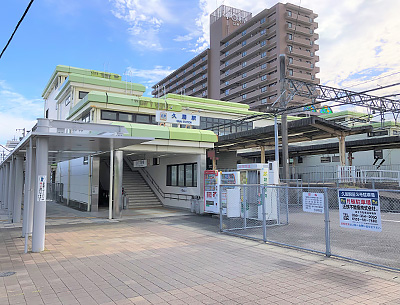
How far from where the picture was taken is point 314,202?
8.78 metres

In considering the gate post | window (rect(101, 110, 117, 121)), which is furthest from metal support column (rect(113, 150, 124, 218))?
the gate post

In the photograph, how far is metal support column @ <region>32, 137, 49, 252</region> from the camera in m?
8.68

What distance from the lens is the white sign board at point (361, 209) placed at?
693cm

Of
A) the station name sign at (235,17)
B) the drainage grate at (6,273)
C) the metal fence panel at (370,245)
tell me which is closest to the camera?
the drainage grate at (6,273)

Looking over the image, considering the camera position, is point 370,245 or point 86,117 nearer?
point 370,245

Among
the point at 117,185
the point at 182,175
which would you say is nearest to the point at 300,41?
the point at 182,175

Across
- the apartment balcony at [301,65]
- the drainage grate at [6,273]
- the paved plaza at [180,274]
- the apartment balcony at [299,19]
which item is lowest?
the paved plaza at [180,274]

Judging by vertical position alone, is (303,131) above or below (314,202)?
above

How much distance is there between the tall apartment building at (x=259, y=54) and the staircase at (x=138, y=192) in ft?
153

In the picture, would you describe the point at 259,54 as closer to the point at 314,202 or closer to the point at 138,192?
the point at 138,192

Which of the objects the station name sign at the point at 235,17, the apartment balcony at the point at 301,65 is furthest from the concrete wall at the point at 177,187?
the station name sign at the point at 235,17

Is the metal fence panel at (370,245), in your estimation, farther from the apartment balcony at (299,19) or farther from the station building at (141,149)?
the apartment balcony at (299,19)

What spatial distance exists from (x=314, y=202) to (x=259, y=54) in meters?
74.9

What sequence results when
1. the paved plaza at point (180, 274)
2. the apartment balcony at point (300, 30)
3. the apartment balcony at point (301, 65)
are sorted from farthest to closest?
the apartment balcony at point (301, 65)
the apartment balcony at point (300, 30)
the paved plaza at point (180, 274)
